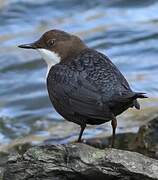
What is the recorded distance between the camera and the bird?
5.11 metres

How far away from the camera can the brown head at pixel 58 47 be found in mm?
5879

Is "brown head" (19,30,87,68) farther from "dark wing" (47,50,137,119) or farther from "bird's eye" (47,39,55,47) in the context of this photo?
"dark wing" (47,50,137,119)

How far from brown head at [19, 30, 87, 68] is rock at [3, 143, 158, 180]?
2.88 feet

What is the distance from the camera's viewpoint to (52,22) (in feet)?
43.3

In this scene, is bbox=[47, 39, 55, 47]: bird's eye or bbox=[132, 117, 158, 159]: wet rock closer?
bbox=[47, 39, 55, 47]: bird's eye

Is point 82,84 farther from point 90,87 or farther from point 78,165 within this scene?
point 78,165

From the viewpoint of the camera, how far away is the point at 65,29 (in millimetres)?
12586

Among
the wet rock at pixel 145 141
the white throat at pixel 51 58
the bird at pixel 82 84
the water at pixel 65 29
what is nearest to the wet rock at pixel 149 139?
the wet rock at pixel 145 141

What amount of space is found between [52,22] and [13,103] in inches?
136

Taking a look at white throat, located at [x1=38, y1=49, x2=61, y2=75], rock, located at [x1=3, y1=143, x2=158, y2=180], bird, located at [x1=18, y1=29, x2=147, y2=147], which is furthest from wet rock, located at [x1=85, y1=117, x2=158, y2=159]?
rock, located at [x1=3, y1=143, x2=158, y2=180]

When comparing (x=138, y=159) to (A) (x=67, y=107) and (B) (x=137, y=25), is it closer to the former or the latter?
(A) (x=67, y=107)

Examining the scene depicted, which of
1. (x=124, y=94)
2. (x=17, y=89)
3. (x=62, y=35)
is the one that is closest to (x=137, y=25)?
(x=17, y=89)

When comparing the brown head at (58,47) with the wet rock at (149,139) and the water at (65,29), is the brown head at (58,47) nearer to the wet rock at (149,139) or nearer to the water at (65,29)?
the wet rock at (149,139)

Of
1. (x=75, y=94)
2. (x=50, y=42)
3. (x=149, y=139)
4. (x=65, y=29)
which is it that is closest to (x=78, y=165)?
(x=75, y=94)
